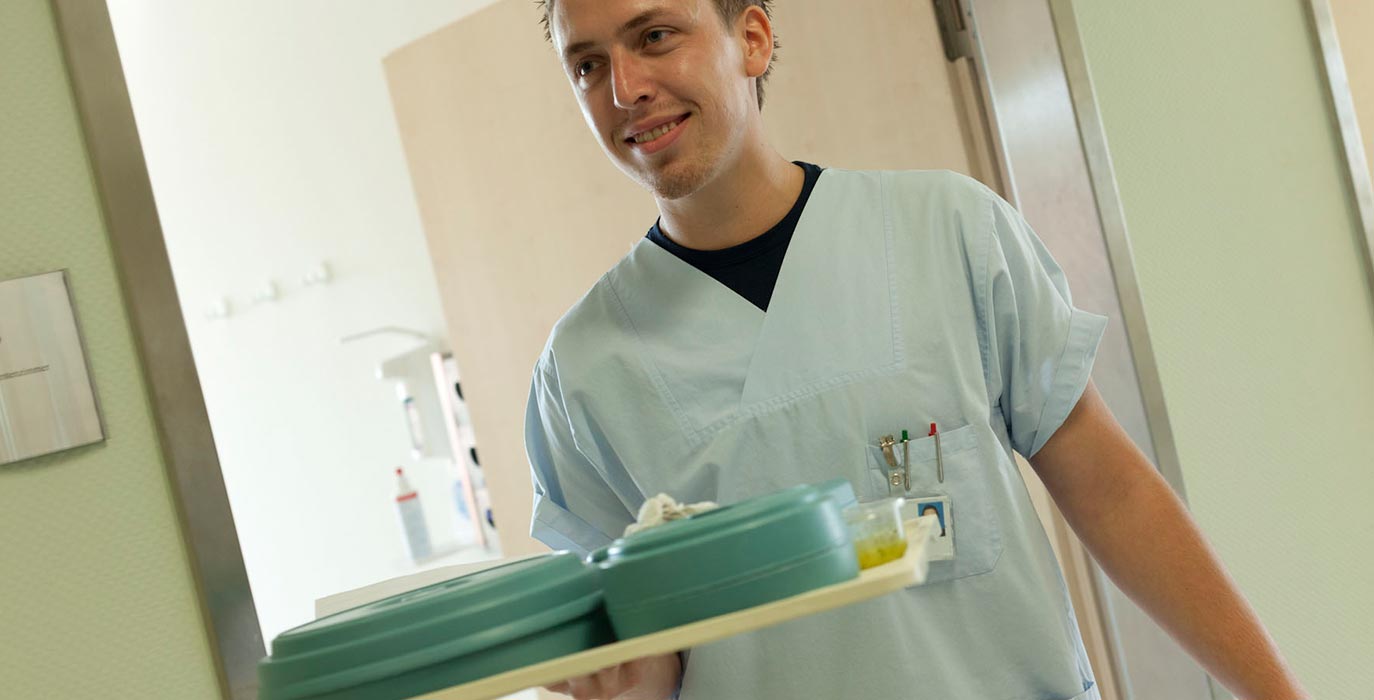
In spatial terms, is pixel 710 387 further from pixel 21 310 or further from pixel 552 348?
pixel 21 310

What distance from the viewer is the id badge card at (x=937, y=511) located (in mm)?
966

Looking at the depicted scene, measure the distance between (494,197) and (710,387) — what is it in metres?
1.21

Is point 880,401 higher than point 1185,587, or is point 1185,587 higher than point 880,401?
point 880,401

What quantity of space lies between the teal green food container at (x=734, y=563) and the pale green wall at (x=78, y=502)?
64cm

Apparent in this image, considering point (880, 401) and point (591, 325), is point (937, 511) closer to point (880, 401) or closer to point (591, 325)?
point (880, 401)

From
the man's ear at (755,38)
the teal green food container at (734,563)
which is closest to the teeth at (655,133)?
the man's ear at (755,38)

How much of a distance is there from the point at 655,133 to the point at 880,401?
0.29 m

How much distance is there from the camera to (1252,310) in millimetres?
1544

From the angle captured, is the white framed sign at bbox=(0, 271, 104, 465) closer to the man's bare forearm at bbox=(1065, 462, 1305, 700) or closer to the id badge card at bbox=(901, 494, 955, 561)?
the id badge card at bbox=(901, 494, 955, 561)

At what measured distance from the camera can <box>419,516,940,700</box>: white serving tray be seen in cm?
59

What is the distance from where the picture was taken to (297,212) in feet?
9.51

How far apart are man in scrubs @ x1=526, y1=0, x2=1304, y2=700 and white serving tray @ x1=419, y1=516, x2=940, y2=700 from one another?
317mm

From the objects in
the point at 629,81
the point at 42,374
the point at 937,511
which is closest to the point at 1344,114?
the point at 937,511

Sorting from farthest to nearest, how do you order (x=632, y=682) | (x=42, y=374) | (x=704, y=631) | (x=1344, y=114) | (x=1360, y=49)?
(x=1360, y=49) → (x=1344, y=114) → (x=42, y=374) → (x=632, y=682) → (x=704, y=631)
